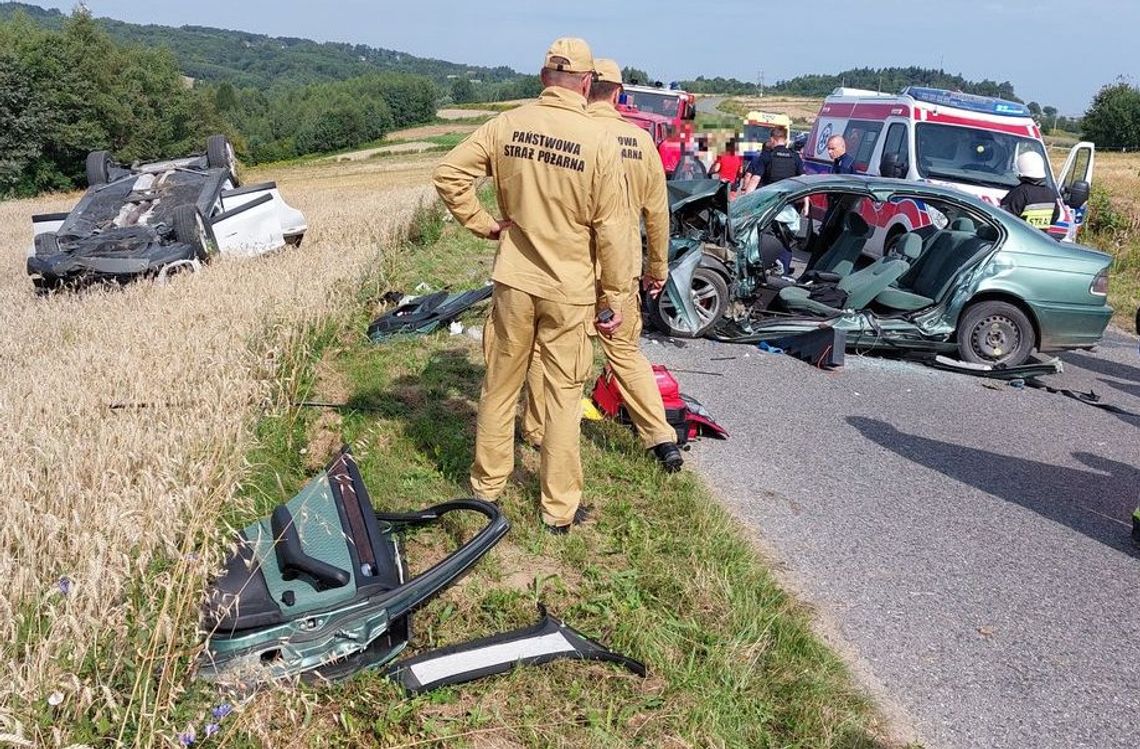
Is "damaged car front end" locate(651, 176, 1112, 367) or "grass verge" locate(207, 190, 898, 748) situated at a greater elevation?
"damaged car front end" locate(651, 176, 1112, 367)

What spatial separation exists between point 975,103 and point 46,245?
11.9 m

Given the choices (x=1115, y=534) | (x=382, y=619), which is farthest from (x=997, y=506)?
(x=382, y=619)

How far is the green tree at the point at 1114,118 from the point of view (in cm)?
5109

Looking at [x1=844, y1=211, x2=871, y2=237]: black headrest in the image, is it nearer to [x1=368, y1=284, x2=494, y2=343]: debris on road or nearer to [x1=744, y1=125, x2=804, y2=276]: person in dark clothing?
[x1=744, y1=125, x2=804, y2=276]: person in dark clothing

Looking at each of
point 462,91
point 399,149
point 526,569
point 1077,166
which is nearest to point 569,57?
point 526,569

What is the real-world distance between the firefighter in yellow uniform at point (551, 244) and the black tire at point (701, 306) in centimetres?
392

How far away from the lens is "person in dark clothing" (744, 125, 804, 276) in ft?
39.4

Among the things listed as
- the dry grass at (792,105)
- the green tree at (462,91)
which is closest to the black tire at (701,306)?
the dry grass at (792,105)

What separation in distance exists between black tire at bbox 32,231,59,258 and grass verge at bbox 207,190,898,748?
5.69m

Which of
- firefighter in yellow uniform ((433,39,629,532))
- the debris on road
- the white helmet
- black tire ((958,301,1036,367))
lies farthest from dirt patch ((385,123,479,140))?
firefighter in yellow uniform ((433,39,629,532))

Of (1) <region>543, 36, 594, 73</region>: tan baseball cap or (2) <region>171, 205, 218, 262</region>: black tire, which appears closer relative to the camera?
(1) <region>543, 36, 594, 73</region>: tan baseball cap

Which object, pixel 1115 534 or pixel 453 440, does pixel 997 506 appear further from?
pixel 453 440

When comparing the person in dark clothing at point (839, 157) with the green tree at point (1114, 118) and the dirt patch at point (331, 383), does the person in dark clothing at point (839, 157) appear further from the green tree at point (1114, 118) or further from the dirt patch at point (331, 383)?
the green tree at point (1114, 118)

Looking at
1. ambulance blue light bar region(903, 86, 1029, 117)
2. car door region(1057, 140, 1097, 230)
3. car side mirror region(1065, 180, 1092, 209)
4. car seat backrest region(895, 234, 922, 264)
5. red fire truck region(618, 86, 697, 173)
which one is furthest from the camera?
red fire truck region(618, 86, 697, 173)
